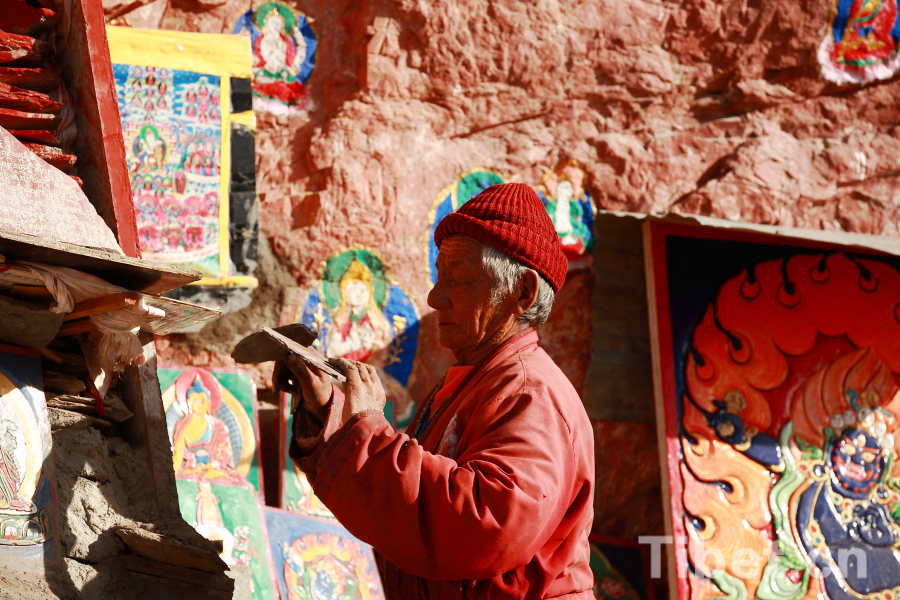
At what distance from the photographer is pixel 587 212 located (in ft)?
16.9

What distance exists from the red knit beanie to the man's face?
38mm

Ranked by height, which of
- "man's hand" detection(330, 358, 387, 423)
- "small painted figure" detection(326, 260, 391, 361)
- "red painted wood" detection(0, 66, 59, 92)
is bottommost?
"small painted figure" detection(326, 260, 391, 361)

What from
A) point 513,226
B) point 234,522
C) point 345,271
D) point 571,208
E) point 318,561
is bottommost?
point 318,561

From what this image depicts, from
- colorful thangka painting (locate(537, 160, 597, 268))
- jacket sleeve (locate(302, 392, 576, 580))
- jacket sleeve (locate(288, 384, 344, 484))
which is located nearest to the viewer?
jacket sleeve (locate(302, 392, 576, 580))

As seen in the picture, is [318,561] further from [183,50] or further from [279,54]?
[279,54]

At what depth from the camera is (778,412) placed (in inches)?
187

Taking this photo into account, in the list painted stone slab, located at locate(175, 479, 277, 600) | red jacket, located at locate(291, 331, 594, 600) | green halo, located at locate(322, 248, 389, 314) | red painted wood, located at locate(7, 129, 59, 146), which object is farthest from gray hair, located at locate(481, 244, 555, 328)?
green halo, located at locate(322, 248, 389, 314)

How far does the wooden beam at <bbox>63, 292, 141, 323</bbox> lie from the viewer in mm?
1989

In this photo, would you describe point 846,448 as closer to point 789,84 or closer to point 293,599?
point 789,84

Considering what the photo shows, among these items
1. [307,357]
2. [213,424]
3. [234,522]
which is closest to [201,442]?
[213,424]

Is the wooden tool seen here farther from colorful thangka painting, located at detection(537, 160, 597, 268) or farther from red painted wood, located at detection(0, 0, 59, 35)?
colorful thangka painting, located at detection(537, 160, 597, 268)

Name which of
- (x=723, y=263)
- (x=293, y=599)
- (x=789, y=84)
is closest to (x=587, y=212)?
(x=723, y=263)

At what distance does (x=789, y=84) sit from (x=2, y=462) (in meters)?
4.87

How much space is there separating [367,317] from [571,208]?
134 centimetres
